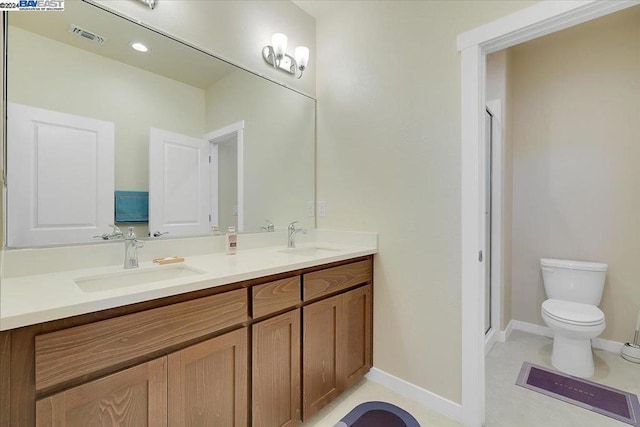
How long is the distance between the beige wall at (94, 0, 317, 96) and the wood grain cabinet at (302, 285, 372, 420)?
1602 mm

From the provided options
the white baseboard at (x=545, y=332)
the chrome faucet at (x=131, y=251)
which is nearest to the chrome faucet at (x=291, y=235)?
the chrome faucet at (x=131, y=251)

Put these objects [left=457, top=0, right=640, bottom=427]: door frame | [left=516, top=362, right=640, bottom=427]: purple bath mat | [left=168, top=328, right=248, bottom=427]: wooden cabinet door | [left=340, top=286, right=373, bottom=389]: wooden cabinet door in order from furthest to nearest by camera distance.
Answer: [left=340, top=286, right=373, bottom=389]: wooden cabinet door
[left=516, top=362, right=640, bottom=427]: purple bath mat
[left=457, top=0, right=640, bottom=427]: door frame
[left=168, top=328, right=248, bottom=427]: wooden cabinet door

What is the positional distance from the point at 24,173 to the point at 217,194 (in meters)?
0.84

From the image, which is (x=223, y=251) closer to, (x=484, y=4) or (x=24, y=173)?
(x=24, y=173)

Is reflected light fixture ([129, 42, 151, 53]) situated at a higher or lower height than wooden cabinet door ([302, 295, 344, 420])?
higher

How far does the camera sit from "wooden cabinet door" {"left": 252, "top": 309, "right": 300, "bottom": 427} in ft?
4.22

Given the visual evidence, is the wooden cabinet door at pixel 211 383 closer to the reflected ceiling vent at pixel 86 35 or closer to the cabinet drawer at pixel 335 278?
the cabinet drawer at pixel 335 278

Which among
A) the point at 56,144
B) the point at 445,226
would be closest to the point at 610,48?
the point at 445,226

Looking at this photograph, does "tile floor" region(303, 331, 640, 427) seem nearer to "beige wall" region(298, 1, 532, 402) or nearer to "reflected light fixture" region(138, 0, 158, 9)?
"beige wall" region(298, 1, 532, 402)

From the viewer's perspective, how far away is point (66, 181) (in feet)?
4.15

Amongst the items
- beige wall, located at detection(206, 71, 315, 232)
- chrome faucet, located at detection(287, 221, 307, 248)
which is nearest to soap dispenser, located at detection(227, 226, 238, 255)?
beige wall, located at detection(206, 71, 315, 232)

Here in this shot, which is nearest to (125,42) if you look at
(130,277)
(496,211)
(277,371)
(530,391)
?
(130,277)

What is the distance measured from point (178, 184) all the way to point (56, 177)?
0.51 meters

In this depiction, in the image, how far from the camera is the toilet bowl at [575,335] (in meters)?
1.96
